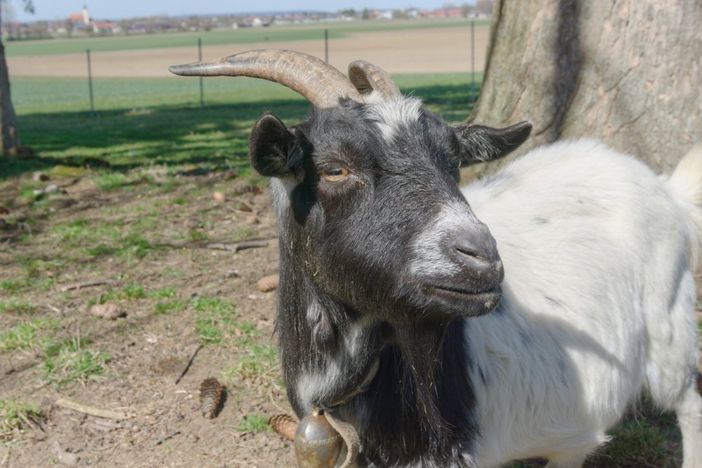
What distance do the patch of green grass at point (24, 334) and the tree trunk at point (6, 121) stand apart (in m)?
5.78

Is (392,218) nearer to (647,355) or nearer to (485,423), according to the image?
(485,423)

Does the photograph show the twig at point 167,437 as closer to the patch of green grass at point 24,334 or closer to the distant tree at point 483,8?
the patch of green grass at point 24,334

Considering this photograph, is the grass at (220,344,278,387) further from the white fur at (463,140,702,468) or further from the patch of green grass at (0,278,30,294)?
the patch of green grass at (0,278,30,294)

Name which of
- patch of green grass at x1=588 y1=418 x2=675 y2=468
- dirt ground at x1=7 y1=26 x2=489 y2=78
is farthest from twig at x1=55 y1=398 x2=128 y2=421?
dirt ground at x1=7 y1=26 x2=489 y2=78

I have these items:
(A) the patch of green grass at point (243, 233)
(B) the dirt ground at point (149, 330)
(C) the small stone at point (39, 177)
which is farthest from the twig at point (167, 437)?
(C) the small stone at point (39, 177)

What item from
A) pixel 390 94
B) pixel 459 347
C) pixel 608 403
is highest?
pixel 390 94

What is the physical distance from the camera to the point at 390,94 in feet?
11.1

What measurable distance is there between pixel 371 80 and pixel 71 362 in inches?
104

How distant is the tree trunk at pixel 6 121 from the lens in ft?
34.5

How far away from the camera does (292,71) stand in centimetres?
319

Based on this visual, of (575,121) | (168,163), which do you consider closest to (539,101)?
(575,121)

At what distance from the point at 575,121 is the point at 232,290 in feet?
9.46

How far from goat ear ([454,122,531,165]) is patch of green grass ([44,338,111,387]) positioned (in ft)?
8.93

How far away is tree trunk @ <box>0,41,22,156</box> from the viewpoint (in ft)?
34.5
